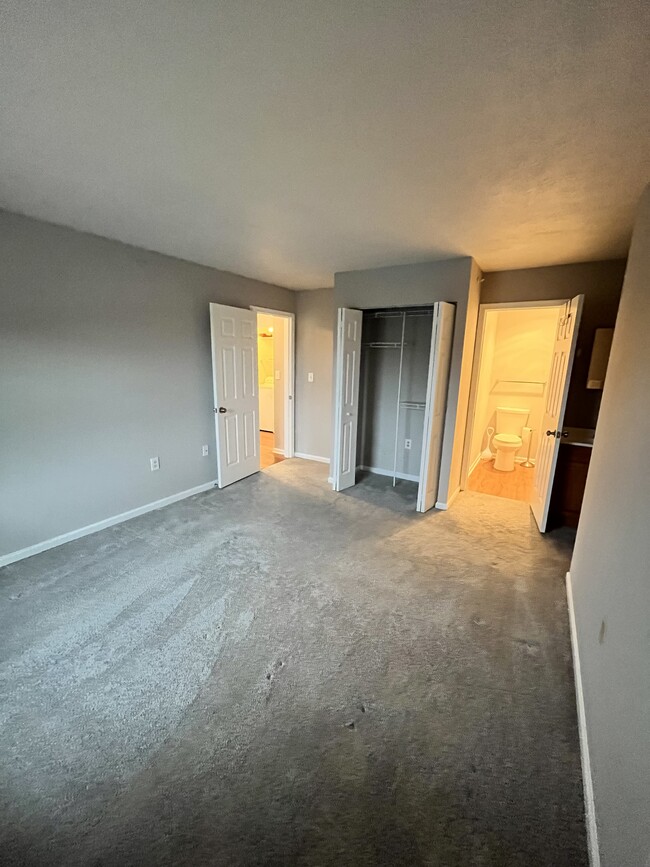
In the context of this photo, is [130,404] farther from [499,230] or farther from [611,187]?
[611,187]

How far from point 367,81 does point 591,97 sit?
0.74m

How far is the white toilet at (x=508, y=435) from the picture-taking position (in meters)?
4.75

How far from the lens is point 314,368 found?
489 cm

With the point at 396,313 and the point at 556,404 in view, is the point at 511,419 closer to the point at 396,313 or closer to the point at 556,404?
the point at 556,404

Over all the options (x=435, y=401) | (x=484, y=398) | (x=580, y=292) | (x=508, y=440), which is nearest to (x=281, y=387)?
(x=435, y=401)

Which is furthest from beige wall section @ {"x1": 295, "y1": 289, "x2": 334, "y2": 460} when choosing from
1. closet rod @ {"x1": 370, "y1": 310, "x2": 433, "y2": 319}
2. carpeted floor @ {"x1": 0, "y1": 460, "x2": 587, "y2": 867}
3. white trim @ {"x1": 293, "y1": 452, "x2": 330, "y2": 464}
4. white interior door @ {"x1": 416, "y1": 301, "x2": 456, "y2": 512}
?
carpeted floor @ {"x1": 0, "y1": 460, "x2": 587, "y2": 867}

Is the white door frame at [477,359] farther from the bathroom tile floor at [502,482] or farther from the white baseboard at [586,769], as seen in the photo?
the white baseboard at [586,769]

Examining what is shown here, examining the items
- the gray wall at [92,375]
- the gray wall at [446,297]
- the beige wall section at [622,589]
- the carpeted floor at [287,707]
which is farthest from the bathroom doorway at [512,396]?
the gray wall at [92,375]

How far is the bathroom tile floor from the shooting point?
4.10m

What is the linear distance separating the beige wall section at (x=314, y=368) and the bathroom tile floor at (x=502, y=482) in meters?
2.03

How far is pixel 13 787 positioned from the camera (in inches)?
49.4

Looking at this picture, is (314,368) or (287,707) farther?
(314,368)

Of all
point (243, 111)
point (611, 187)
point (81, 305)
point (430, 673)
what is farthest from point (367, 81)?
point (81, 305)

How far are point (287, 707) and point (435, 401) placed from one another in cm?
262
